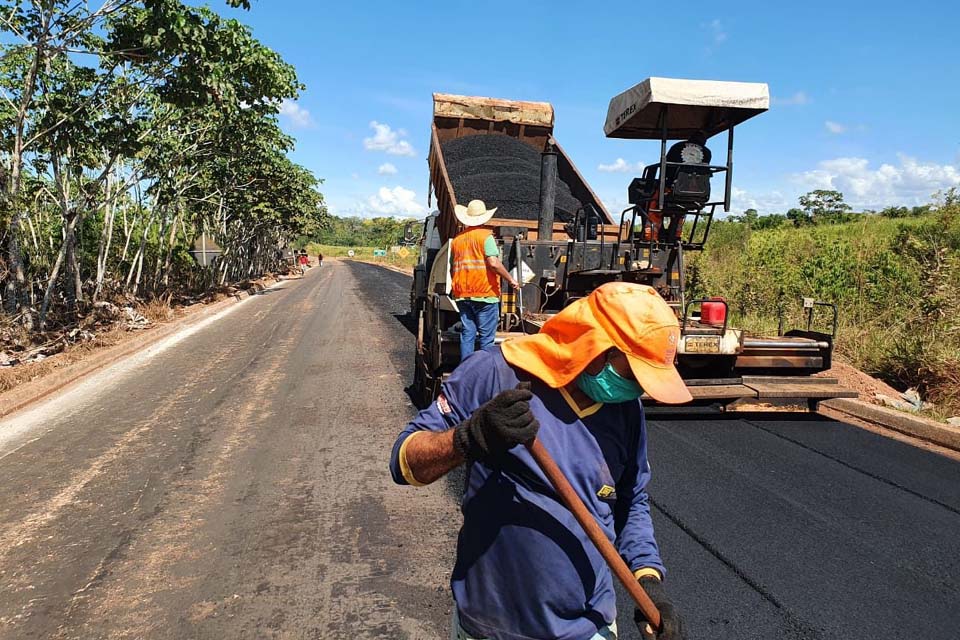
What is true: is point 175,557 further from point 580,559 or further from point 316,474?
point 580,559

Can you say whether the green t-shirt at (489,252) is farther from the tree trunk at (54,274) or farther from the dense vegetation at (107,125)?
the tree trunk at (54,274)

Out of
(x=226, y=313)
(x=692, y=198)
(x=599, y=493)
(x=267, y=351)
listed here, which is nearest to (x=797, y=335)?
(x=692, y=198)

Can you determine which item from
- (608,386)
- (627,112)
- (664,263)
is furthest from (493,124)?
(608,386)

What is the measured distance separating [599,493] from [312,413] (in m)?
5.13

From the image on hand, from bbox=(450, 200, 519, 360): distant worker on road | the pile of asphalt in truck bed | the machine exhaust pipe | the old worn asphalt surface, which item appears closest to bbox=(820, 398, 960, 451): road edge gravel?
the old worn asphalt surface

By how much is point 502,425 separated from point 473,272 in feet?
14.7

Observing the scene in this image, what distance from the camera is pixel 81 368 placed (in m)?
8.60

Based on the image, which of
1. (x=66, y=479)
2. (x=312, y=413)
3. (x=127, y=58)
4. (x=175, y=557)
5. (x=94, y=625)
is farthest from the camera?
(x=127, y=58)

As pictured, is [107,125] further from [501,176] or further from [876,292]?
[876,292]

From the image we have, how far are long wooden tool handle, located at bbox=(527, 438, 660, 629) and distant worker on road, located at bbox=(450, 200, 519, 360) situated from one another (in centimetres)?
429

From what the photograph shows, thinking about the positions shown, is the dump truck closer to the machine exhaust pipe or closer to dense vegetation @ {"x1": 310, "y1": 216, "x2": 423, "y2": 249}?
the machine exhaust pipe

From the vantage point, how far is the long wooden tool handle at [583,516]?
1.53 metres

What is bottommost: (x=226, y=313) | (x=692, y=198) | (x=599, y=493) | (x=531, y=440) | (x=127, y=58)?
(x=226, y=313)

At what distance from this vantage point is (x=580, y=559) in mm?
1608
